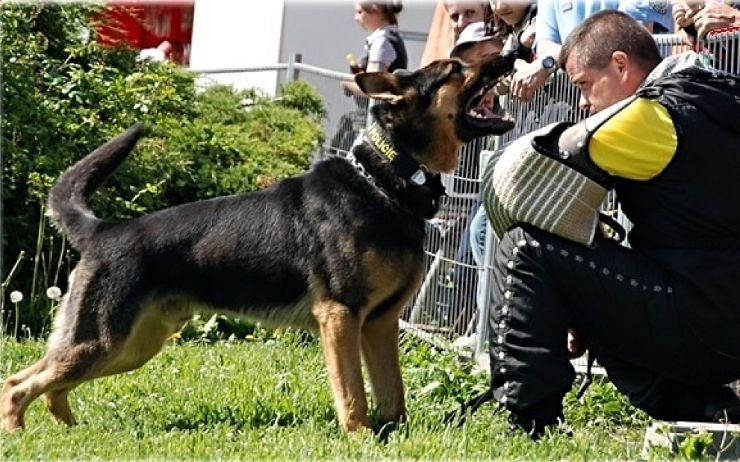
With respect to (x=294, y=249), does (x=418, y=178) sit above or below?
above

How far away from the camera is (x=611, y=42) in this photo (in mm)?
5203

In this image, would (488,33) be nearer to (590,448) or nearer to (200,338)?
(200,338)

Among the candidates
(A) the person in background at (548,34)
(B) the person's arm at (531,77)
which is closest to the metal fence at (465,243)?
(A) the person in background at (548,34)

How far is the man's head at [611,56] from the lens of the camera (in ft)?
17.1

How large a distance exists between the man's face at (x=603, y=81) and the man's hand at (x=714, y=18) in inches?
29.1

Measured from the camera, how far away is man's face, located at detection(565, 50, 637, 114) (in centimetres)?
525

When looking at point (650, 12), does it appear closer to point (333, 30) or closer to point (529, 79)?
point (529, 79)

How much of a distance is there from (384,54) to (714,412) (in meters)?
5.09

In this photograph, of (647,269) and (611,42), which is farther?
(611,42)

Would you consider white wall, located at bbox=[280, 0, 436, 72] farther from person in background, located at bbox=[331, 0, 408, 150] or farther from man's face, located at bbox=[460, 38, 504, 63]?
man's face, located at bbox=[460, 38, 504, 63]

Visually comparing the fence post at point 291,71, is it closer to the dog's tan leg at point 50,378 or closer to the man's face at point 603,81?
the dog's tan leg at point 50,378

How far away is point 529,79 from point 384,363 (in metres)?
1.68

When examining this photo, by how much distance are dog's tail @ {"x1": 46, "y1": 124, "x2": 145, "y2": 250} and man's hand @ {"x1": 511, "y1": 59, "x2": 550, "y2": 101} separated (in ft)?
6.33

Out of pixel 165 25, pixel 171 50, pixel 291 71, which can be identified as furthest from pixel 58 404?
pixel 165 25
